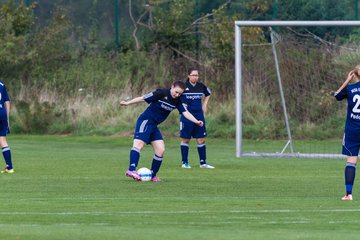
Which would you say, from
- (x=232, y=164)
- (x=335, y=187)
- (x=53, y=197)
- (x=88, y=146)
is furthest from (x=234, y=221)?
(x=88, y=146)

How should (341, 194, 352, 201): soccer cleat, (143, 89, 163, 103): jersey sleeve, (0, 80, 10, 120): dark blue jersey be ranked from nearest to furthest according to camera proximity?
(341, 194, 352, 201): soccer cleat → (143, 89, 163, 103): jersey sleeve → (0, 80, 10, 120): dark blue jersey

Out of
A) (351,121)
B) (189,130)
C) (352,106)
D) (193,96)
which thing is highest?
(352,106)

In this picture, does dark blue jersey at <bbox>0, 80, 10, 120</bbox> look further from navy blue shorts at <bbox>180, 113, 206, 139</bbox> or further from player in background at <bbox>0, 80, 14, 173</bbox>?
navy blue shorts at <bbox>180, 113, 206, 139</bbox>

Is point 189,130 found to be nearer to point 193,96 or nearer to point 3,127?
point 193,96

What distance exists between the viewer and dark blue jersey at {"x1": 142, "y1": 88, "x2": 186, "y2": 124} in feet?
56.0

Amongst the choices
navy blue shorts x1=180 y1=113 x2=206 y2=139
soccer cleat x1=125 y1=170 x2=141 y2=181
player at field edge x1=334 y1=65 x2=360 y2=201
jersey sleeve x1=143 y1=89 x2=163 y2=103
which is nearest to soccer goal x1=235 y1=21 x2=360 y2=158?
navy blue shorts x1=180 y1=113 x2=206 y2=139

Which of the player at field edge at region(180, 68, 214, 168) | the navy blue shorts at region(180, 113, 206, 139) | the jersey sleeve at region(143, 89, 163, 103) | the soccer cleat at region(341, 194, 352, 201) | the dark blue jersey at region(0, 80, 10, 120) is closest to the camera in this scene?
the soccer cleat at region(341, 194, 352, 201)

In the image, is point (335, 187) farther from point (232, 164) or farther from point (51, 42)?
point (51, 42)

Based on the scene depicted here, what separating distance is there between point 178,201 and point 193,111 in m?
6.69

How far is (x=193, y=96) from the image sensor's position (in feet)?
68.3

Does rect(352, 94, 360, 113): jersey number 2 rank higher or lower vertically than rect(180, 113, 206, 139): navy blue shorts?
higher

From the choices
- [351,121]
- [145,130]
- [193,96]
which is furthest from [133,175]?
[351,121]

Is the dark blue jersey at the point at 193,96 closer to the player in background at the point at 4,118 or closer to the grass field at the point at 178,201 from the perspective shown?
the grass field at the point at 178,201

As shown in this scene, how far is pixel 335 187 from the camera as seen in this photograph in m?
16.7
